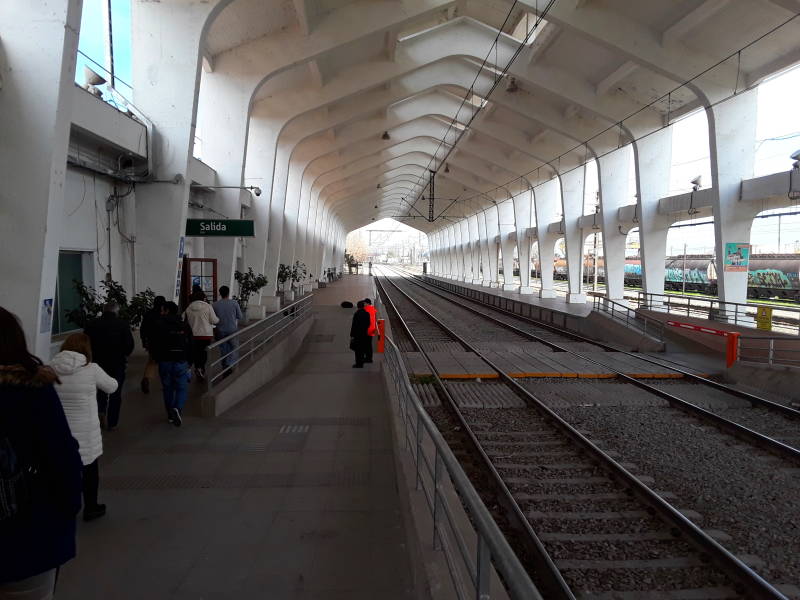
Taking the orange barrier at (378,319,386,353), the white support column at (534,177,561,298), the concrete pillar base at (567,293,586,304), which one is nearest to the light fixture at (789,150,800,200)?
the orange barrier at (378,319,386,353)

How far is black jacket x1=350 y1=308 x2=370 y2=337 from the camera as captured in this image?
1036 centimetres

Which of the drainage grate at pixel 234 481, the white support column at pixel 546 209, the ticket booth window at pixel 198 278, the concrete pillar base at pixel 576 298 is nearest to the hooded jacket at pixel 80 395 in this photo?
the drainage grate at pixel 234 481

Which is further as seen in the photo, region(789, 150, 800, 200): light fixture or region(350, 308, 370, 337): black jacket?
region(789, 150, 800, 200): light fixture

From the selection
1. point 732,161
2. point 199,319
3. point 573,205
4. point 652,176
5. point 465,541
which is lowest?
point 465,541

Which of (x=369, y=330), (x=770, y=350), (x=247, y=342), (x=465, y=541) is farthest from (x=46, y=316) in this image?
(x=770, y=350)

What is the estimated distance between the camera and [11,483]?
5.85ft

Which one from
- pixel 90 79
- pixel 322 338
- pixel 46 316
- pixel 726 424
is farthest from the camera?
pixel 322 338

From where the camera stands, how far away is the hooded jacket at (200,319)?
777cm

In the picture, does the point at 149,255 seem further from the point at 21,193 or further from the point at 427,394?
the point at 427,394

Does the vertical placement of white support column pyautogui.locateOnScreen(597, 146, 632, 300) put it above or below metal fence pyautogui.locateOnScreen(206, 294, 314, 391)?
above

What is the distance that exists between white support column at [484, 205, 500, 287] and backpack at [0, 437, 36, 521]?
145ft

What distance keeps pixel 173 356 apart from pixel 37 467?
4355 millimetres

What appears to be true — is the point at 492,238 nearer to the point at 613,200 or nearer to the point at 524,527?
the point at 613,200

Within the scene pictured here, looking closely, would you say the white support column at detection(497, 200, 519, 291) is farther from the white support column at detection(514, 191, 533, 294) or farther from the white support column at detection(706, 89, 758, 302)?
the white support column at detection(706, 89, 758, 302)
